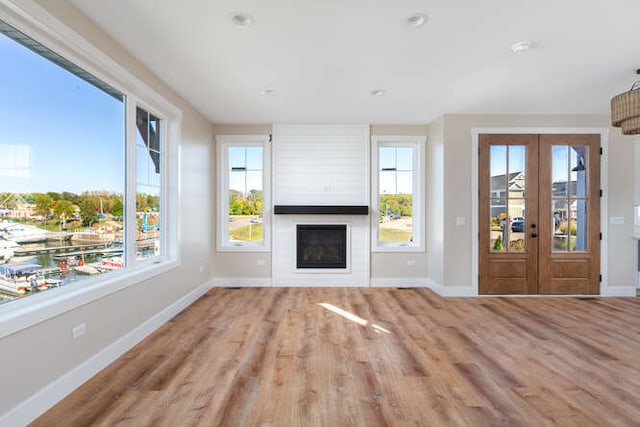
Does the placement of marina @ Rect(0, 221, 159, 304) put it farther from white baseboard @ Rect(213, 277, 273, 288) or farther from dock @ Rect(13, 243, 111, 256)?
white baseboard @ Rect(213, 277, 273, 288)

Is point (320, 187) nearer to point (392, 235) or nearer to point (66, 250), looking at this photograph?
point (392, 235)

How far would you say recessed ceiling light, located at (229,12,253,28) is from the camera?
2169 millimetres

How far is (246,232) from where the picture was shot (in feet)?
16.8

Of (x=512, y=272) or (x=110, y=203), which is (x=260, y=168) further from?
(x=512, y=272)

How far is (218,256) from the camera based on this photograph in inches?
197

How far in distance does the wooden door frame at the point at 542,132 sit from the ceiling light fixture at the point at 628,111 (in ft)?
5.00

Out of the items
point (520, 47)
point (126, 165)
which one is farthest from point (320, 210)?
point (520, 47)

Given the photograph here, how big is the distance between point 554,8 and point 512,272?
11.4 ft

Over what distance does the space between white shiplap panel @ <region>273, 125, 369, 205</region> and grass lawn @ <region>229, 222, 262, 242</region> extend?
0.57m

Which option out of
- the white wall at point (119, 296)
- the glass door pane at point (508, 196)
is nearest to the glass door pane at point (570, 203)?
the glass door pane at point (508, 196)

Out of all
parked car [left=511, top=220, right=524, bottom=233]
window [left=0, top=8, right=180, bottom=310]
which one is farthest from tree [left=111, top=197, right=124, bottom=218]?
parked car [left=511, top=220, right=524, bottom=233]

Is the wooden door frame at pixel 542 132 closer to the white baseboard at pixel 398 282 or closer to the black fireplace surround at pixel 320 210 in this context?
the white baseboard at pixel 398 282

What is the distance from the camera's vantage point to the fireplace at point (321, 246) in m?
5.06

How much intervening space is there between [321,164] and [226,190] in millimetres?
1646
